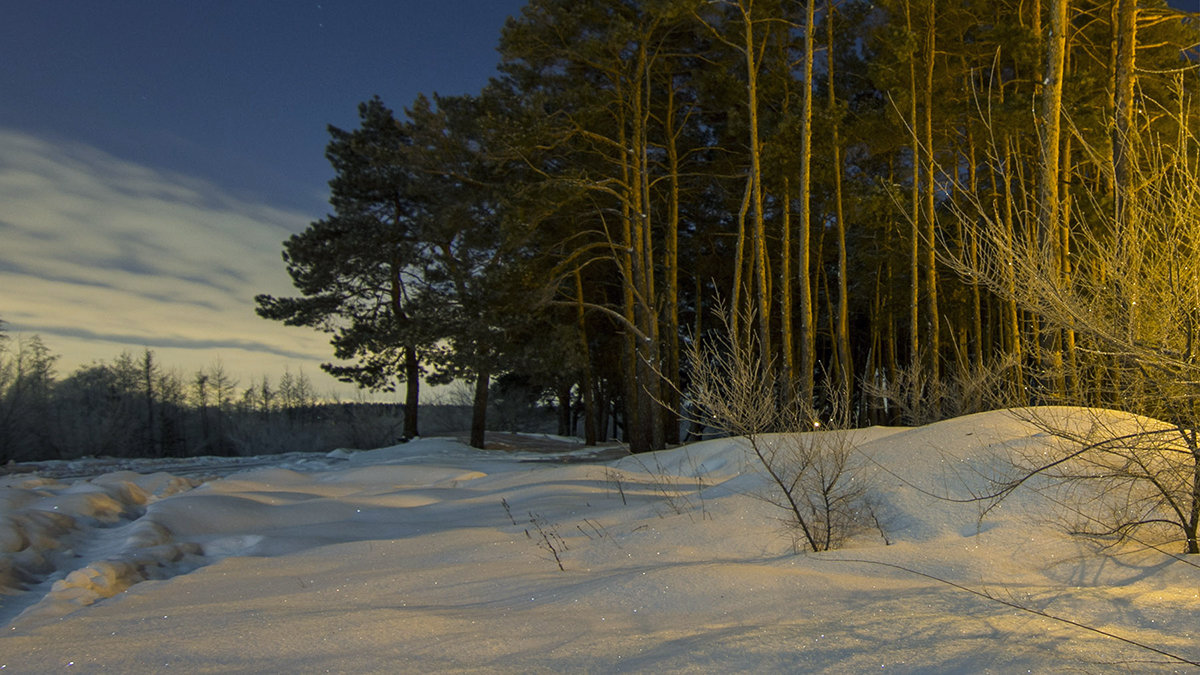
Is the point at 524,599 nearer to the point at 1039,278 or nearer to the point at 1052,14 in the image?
the point at 1039,278

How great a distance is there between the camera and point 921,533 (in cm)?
495

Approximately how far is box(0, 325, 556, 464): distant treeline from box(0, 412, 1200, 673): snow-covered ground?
16.7 metres

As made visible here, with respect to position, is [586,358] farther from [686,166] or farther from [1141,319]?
[1141,319]

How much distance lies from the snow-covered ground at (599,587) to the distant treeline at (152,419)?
16722 mm

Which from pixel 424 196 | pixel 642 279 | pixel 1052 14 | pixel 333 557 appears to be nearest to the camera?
pixel 333 557

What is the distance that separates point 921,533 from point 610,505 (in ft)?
11.9

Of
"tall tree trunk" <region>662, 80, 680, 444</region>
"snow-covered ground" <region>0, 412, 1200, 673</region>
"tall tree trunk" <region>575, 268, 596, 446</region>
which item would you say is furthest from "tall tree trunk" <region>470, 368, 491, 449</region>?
"snow-covered ground" <region>0, 412, 1200, 673</region>

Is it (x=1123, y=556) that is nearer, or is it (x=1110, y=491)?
(x=1123, y=556)

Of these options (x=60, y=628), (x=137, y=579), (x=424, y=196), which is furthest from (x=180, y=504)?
(x=424, y=196)

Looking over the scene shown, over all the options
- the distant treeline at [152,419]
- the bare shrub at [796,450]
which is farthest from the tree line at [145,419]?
the bare shrub at [796,450]

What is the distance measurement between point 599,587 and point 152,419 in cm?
4563

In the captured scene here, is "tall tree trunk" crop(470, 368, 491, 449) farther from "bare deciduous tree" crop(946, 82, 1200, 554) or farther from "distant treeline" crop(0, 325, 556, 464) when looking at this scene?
"bare deciduous tree" crop(946, 82, 1200, 554)

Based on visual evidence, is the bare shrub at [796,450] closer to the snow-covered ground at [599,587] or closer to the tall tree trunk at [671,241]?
the snow-covered ground at [599,587]

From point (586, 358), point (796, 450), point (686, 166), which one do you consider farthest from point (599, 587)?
point (686, 166)
